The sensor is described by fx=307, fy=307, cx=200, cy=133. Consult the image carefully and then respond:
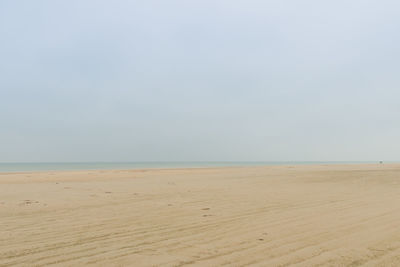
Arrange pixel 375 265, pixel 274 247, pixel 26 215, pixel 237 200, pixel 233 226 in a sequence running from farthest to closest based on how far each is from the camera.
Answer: pixel 237 200 → pixel 26 215 → pixel 233 226 → pixel 274 247 → pixel 375 265

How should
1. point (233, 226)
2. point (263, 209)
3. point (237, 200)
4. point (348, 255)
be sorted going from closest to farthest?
point (348, 255), point (233, 226), point (263, 209), point (237, 200)

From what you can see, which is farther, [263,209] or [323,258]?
[263,209]

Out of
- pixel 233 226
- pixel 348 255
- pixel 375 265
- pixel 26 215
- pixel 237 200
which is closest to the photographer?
pixel 375 265

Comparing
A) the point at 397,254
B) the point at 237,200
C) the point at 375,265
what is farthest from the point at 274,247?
the point at 237,200

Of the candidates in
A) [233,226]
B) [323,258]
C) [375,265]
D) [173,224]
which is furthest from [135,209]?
[375,265]

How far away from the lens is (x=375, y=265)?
151 inches

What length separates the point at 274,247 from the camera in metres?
4.48

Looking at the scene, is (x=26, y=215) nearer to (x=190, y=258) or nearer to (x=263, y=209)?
(x=190, y=258)

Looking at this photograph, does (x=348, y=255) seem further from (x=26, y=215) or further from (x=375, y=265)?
(x=26, y=215)

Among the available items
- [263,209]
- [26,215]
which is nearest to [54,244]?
[26,215]

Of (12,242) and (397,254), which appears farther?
(12,242)

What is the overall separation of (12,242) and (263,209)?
17.3 ft

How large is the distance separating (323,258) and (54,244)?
3.87 meters

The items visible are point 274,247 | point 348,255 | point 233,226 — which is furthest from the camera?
point 233,226
